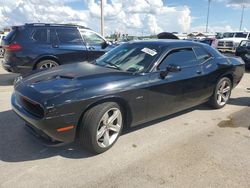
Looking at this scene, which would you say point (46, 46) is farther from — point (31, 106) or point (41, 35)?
point (31, 106)

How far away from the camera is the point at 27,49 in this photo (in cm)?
787

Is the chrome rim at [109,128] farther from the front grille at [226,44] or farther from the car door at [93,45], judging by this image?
the front grille at [226,44]

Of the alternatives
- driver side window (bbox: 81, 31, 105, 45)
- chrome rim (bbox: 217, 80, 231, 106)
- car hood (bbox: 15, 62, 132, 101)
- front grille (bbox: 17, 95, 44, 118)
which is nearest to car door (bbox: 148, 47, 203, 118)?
Result: car hood (bbox: 15, 62, 132, 101)

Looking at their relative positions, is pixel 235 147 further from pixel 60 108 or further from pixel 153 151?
pixel 60 108

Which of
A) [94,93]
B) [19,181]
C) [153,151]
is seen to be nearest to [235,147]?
[153,151]

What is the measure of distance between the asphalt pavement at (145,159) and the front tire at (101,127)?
0.16 metres

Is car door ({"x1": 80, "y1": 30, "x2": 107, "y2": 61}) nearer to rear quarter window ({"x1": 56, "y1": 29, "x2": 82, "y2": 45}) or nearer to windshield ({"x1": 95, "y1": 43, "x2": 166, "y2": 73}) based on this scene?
rear quarter window ({"x1": 56, "y1": 29, "x2": 82, "y2": 45})

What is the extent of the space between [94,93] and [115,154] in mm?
914

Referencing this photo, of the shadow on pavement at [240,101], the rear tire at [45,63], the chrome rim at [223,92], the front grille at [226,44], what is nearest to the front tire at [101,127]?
the chrome rim at [223,92]

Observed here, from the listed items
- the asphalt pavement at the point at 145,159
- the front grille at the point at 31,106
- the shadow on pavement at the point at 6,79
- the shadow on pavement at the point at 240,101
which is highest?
the front grille at the point at 31,106

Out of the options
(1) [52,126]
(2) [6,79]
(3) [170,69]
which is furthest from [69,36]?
(1) [52,126]

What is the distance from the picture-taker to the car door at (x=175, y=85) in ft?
14.0

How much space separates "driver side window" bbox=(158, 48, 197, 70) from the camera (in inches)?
177

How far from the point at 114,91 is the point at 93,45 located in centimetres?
555
